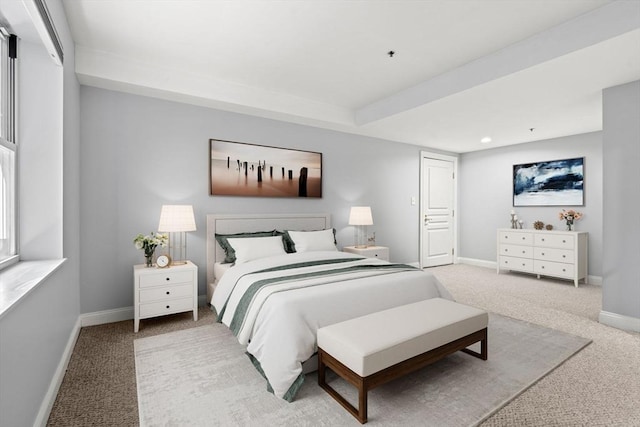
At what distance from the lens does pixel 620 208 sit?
125 inches

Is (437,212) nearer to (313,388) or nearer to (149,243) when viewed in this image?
(313,388)

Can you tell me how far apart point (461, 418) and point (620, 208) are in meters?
2.84

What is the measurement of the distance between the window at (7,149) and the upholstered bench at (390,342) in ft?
6.62

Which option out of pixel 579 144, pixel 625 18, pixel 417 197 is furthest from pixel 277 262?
pixel 579 144

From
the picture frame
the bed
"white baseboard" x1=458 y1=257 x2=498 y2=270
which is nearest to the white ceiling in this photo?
the picture frame

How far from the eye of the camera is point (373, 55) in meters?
3.11

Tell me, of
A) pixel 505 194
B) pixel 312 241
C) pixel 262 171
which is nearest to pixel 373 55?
pixel 262 171

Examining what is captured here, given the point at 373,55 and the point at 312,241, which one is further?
the point at 312,241

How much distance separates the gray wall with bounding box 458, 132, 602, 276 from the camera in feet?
16.4

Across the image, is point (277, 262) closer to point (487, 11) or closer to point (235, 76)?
point (235, 76)

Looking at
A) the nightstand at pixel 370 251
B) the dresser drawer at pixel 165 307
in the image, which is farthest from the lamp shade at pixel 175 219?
the nightstand at pixel 370 251

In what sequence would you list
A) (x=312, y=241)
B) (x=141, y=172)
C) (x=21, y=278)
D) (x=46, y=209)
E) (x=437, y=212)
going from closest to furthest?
(x=21, y=278) < (x=46, y=209) < (x=141, y=172) < (x=312, y=241) < (x=437, y=212)

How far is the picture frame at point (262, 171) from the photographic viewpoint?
3935mm

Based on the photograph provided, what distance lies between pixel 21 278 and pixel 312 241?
2.77 metres
